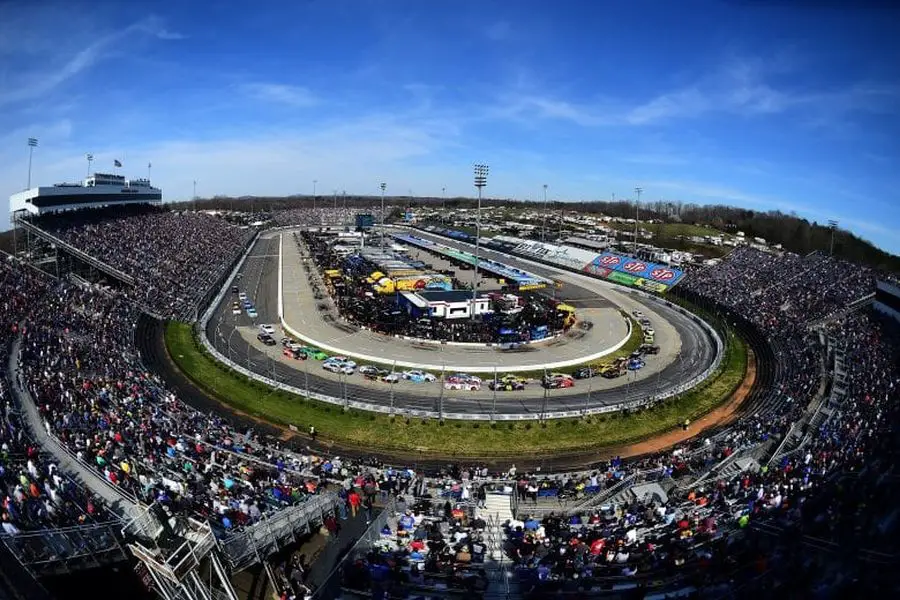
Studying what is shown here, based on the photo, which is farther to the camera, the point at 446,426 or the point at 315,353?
the point at 315,353

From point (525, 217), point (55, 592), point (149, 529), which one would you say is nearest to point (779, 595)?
point (149, 529)

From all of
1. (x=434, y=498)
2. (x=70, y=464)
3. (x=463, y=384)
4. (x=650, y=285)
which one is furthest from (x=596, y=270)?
(x=70, y=464)

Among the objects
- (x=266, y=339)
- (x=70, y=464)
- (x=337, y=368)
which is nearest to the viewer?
(x=70, y=464)

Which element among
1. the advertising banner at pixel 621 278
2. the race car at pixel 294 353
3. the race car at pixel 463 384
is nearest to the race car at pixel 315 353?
the race car at pixel 294 353

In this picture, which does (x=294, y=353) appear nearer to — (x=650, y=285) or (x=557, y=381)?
(x=557, y=381)

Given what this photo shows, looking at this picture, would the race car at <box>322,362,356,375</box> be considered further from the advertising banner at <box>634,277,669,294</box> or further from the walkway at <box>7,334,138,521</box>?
the advertising banner at <box>634,277,669,294</box>

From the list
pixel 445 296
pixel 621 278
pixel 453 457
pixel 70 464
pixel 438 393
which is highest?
pixel 621 278

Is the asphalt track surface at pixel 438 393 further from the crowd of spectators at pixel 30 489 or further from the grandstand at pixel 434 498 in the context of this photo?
the crowd of spectators at pixel 30 489

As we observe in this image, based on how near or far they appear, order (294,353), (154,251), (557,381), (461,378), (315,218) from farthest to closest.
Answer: (315,218) < (154,251) < (294,353) < (557,381) < (461,378)
